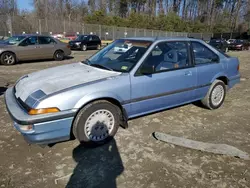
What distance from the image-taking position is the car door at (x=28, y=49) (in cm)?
1080

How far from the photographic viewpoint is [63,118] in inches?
118

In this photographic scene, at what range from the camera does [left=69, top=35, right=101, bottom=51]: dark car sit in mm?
19719

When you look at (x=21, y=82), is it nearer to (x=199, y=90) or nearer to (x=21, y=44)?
(x=199, y=90)

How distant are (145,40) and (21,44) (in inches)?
341

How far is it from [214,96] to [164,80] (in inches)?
66.4

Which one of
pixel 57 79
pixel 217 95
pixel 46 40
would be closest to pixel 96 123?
pixel 57 79

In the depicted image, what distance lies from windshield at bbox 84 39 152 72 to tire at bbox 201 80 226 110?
1839 millimetres

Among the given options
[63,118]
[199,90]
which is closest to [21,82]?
[63,118]

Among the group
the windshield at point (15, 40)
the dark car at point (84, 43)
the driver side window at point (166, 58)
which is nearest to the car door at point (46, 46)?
the windshield at point (15, 40)

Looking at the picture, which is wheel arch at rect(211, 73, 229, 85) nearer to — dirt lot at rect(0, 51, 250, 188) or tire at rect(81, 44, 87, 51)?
dirt lot at rect(0, 51, 250, 188)

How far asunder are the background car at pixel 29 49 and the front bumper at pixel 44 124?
27.7 feet

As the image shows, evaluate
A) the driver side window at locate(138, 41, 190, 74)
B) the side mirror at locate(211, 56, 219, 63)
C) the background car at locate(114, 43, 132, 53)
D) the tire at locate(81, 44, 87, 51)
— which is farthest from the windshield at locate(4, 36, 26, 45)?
the side mirror at locate(211, 56, 219, 63)

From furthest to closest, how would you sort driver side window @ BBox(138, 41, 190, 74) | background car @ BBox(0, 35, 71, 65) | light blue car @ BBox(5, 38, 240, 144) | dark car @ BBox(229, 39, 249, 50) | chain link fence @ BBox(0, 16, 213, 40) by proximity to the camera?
dark car @ BBox(229, 39, 249, 50), chain link fence @ BBox(0, 16, 213, 40), background car @ BBox(0, 35, 71, 65), driver side window @ BBox(138, 41, 190, 74), light blue car @ BBox(5, 38, 240, 144)

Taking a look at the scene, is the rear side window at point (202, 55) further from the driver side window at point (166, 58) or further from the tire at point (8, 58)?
the tire at point (8, 58)
